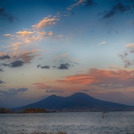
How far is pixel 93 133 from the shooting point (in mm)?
61938

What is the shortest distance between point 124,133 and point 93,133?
31.0ft

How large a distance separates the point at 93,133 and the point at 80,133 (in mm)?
4096

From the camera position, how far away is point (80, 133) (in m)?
61.7

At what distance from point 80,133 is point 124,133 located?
1347 centimetres

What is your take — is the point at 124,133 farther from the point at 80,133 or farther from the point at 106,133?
the point at 80,133

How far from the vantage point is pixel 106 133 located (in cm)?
6178

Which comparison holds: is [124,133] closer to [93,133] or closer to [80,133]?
[93,133]

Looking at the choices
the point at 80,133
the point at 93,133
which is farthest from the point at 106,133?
the point at 80,133

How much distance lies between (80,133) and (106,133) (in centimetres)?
813

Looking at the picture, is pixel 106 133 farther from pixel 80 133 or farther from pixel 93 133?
pixel 80 133

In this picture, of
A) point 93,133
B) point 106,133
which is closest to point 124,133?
point 106,133

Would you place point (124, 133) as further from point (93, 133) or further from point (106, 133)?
point (93, 133)

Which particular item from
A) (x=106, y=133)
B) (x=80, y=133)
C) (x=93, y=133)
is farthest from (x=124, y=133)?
(x=80, y=133)

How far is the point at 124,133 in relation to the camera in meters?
60.6
